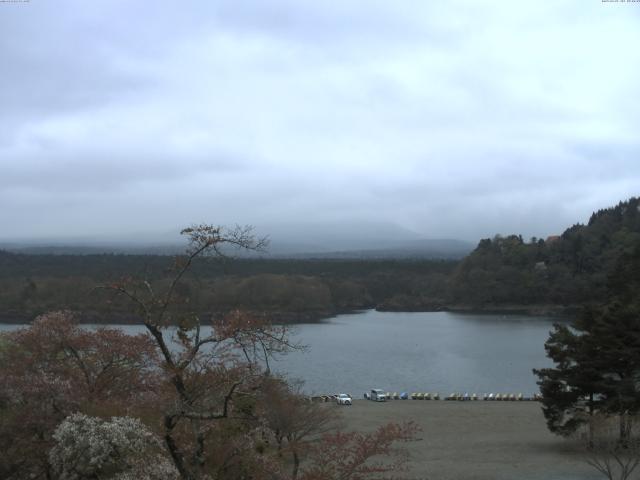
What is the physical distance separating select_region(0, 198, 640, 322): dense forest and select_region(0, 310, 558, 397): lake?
542cm

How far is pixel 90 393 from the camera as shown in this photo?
294 inches

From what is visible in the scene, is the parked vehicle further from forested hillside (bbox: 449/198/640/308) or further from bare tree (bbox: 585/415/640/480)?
forested hillside (bbox: 449/198/640/308)

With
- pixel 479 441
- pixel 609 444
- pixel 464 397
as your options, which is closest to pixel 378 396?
pixel 464 397

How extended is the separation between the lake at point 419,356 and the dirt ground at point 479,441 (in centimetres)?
361

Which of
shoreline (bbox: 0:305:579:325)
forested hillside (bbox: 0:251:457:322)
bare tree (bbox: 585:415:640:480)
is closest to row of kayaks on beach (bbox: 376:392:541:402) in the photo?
forested hillside (bbox: 0:251:457:322)

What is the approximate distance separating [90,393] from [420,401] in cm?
1863

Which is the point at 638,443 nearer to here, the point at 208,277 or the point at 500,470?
the point at 500,470

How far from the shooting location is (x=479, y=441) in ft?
54.1

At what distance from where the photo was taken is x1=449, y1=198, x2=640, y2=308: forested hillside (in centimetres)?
6162

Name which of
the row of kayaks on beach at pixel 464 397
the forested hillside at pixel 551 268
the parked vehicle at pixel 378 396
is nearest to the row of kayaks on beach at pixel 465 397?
the row of kayaks on beach at pixel 464 397

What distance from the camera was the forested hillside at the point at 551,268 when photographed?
61.6 meters

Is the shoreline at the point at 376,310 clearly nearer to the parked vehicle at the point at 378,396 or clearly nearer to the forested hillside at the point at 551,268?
the forested hillside at the point at 551,268

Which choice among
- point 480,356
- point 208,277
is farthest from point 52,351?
point 208,277

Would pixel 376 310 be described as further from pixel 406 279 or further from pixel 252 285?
pixel 252 285
